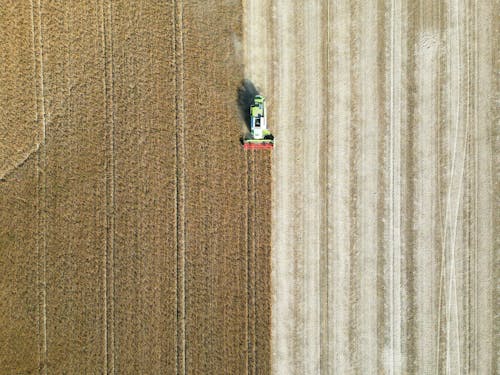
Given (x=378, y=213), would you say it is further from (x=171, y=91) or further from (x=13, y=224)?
(x=13, y=224)

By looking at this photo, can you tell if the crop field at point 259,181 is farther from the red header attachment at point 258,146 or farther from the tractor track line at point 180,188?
the red header attachment at point 258,146

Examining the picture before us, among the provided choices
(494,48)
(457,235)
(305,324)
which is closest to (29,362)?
(305,324)

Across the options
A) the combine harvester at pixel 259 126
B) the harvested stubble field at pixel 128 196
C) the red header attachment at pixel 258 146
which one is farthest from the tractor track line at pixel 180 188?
the combine harvester at pixel 259 126

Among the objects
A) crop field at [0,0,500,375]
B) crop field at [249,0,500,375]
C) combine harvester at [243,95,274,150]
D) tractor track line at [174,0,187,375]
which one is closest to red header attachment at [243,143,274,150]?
combine harvester at [243,95,274,150]

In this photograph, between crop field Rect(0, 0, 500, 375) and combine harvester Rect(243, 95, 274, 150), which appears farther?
crop field Rect(0, 0, 500, 375)

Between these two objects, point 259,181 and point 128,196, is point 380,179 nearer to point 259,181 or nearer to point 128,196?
point 259,181

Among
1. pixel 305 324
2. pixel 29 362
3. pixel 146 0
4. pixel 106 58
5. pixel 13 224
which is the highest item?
pixel 146 0

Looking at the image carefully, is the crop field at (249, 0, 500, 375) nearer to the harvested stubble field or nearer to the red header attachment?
the red header attachment
